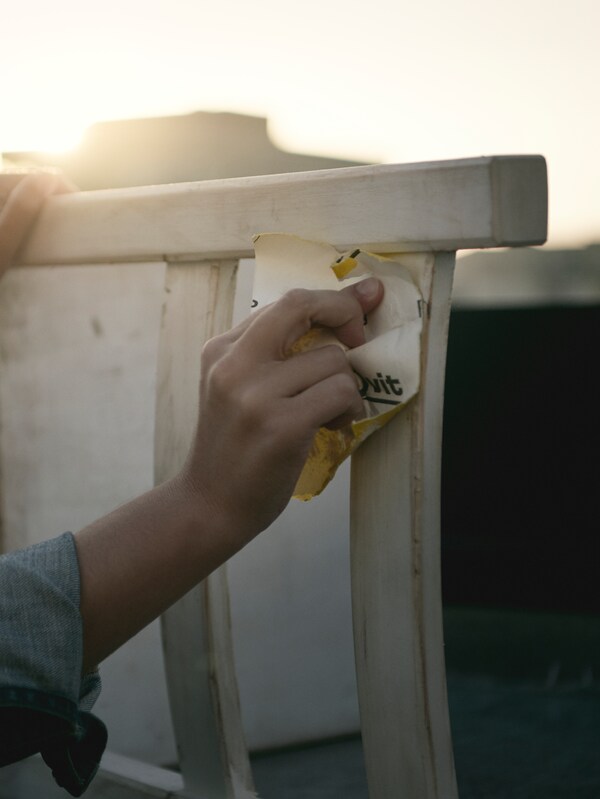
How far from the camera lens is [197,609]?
48.5 inches

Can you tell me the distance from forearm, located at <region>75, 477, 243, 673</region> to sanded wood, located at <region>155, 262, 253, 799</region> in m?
0.33

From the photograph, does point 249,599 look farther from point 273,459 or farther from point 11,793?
point 273,459

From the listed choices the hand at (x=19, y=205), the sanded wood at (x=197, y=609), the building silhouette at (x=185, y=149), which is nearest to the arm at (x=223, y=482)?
the sanded wood at (x=197, y=609)

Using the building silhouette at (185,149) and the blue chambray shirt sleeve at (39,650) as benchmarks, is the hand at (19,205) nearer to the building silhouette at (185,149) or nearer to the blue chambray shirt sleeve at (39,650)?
the blue chambray shirt sleeve at (39,650)

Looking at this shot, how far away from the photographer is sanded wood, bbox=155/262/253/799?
1212mm

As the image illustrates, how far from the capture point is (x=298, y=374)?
34.4 inches

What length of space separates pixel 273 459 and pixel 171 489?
98 millimetres

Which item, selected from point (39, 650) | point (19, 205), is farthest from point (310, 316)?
point (19, 205)

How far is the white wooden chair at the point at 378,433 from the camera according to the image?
92 cm

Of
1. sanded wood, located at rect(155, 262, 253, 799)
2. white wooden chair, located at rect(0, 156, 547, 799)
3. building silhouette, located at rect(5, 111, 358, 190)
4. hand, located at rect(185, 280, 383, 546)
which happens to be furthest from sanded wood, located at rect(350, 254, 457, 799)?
building silhouette, located at rect(5, 111, 358, 190)

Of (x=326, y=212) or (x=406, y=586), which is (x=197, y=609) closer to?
(x=406, y=586)

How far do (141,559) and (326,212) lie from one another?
1.28 ft

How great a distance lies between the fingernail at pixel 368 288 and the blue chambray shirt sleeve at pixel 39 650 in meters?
0.35

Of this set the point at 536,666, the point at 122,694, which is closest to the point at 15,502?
the point at 122,694
